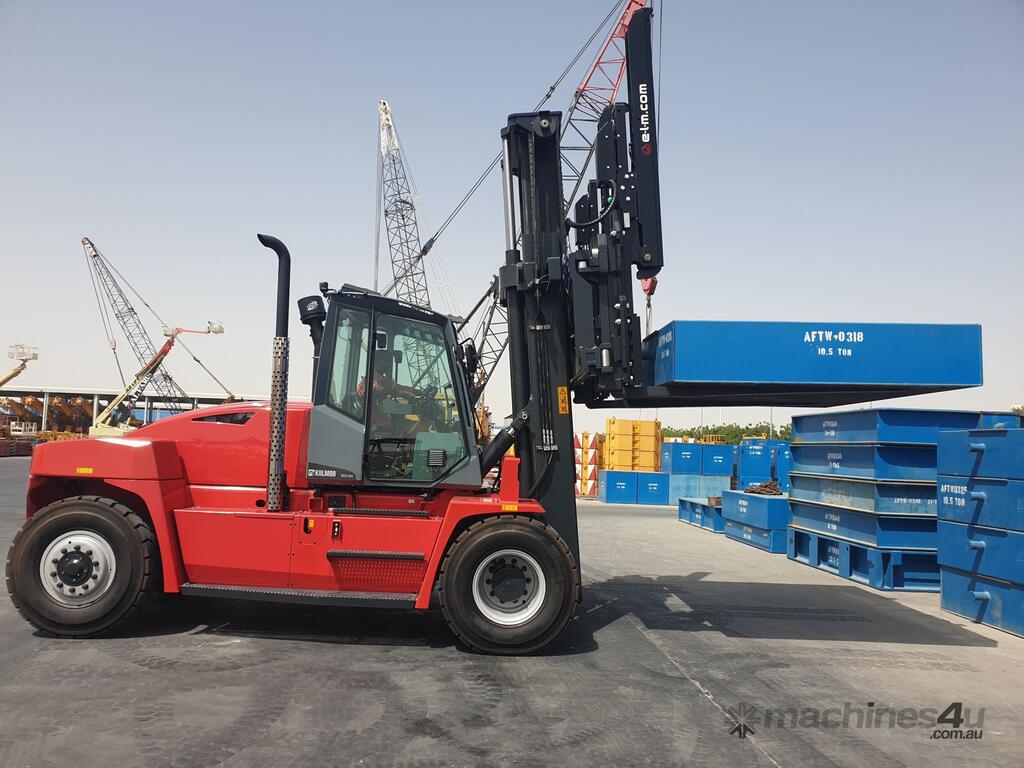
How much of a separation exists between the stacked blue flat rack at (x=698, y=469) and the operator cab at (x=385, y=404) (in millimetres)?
19115

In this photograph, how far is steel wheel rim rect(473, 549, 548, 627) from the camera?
6.07m

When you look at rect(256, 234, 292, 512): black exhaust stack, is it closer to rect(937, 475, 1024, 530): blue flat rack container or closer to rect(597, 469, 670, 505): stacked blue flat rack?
rect(937, 475, 1024, 530): blue flat rack container

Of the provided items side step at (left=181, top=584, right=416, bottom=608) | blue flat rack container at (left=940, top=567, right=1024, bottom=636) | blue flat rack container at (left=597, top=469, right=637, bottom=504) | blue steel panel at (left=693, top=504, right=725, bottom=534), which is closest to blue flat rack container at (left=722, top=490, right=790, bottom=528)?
blue steel panel at (left=693, top=504, right=725, bottom=534)

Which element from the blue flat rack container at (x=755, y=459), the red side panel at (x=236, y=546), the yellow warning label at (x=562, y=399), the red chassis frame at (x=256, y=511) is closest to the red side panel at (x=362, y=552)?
the red chassis frame at (x=256, y=511)

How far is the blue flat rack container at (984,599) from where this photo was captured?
754 centimetres

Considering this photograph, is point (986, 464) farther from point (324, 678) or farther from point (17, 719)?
point (17, 719)

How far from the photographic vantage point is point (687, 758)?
4.09 metres

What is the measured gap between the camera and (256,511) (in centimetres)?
649

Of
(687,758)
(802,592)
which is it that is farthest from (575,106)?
(687,758)

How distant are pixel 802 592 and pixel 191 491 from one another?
8137 mm

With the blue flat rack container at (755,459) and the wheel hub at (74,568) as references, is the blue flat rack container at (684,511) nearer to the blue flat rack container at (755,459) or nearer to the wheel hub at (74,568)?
the blue flat rack container at (755,459)

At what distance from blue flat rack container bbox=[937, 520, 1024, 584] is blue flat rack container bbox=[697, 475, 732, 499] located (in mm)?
15902

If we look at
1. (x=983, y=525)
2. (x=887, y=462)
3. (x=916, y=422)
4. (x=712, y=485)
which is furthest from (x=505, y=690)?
(x=712, y=485)

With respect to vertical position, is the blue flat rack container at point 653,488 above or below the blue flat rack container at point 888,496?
below
